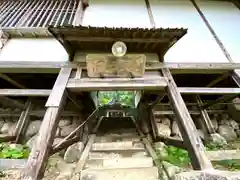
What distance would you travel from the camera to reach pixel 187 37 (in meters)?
4.41

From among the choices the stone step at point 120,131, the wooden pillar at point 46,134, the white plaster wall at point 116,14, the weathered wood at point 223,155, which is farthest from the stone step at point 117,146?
the white plaster wall at point 116,14

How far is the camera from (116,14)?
4.81m

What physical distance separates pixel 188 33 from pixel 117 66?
2.27 meters

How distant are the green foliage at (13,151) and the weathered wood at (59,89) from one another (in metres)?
1.66

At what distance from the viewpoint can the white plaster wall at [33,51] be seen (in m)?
3.87

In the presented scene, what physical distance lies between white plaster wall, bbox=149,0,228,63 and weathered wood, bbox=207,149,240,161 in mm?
1969

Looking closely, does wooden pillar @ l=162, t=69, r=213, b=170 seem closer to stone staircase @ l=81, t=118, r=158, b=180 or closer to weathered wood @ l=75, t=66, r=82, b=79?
stone staircase @ l=81, t=118, r=158, b=180

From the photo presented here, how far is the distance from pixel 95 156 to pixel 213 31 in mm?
4222

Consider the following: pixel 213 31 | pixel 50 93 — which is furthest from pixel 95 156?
pixel 213 31

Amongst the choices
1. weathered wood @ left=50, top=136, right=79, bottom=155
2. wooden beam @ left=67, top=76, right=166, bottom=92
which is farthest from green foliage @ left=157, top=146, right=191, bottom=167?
weathered wood @ left=50, top=136, right=79, bottom=155

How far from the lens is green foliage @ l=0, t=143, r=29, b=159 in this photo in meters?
3.72

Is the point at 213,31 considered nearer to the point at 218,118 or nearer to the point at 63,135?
the point at 218,118

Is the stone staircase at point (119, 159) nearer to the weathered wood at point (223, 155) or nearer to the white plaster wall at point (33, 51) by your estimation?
the weathered wood at point (223, 155)

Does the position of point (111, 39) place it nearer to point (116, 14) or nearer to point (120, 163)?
point (116, 14)
